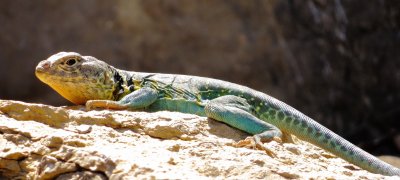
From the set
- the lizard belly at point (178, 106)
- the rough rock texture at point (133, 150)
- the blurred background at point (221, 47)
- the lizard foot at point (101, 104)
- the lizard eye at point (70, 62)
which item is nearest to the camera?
the rough rock texture at point (133, 150)

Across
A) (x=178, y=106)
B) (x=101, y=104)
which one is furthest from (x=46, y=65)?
(x=178, y=106)

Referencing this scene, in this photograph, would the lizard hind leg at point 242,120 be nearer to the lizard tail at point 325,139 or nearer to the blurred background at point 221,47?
the lizard tail at point 325,139

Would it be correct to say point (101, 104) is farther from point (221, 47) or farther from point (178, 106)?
point (221, 47)

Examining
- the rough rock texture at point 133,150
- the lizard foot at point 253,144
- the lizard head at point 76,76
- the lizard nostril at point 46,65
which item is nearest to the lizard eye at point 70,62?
the lizard head at point 76,76

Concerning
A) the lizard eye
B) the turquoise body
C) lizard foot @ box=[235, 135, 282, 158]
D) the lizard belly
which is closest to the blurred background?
the turquoise body

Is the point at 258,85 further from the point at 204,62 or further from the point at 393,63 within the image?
the point at 393,63

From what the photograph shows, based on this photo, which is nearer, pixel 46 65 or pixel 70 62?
pixel 46 65
